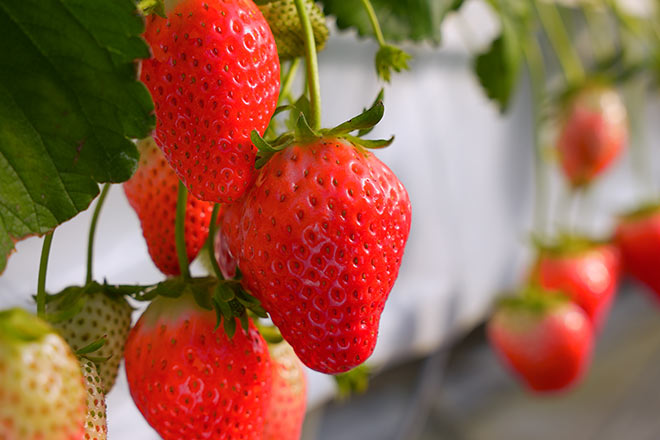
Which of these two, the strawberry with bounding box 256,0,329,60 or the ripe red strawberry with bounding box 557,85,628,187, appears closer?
the strawberry with bounding box 256,0,329,60

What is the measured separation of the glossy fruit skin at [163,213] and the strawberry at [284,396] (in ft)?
0.21

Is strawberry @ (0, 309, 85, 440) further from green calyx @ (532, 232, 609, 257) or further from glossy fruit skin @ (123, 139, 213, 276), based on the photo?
green calyx @ (532, 232, 609, 257)

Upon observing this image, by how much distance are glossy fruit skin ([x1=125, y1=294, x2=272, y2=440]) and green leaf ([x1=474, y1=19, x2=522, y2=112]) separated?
0.33m

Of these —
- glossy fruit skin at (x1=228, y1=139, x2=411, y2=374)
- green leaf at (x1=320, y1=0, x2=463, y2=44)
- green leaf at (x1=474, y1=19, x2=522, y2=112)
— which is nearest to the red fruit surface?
glossy fruit skin at (x1=228, y1=139, x2=411, y2=374)

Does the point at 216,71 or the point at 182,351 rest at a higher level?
the point at 216,71

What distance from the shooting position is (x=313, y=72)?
285 millimetres

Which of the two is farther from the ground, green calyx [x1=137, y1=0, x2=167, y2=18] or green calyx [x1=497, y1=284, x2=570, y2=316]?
green calyx [x1=137, y1=0, x2=167, y2=18]

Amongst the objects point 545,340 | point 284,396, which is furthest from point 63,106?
point 545,340

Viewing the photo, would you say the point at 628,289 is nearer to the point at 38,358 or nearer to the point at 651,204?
the point at 651,204

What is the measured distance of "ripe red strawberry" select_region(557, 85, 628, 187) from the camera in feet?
2.93

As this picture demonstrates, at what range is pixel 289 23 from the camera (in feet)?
1.05

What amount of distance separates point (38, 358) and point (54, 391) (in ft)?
0.04

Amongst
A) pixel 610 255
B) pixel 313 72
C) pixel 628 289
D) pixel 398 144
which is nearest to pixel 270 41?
pixel 313 72

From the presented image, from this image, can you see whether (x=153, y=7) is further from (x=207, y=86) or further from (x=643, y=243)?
(x=643, y=243)
